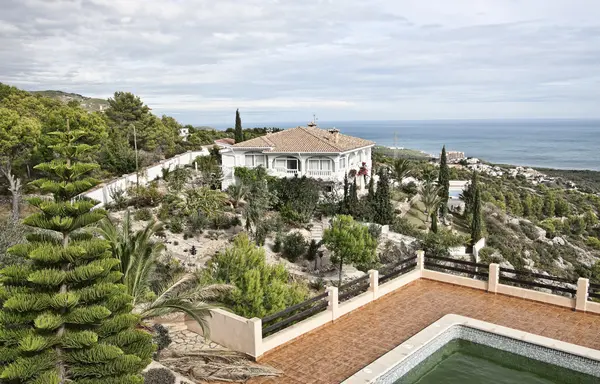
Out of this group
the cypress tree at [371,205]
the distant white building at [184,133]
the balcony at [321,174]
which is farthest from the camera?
the distant white building at [184,133]

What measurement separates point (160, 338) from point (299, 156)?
24.6 m

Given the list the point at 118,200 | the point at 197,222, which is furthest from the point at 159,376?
the point at 118,200

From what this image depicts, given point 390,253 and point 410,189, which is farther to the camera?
point 410,189

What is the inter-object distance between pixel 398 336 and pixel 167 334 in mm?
6201

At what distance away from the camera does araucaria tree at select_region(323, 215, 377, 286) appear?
21312 mm

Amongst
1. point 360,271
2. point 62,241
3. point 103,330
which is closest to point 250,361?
point 103,330

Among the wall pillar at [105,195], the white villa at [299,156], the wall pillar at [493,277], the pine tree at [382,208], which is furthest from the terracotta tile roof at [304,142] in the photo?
the wall pillar at [493,277]

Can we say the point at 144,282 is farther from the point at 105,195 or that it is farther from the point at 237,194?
the point at 237,194

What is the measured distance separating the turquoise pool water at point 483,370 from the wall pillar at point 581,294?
3.39 m

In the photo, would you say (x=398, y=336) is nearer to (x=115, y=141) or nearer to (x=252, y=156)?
(x=252, y=156)

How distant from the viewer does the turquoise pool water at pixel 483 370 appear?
11344 millimetres

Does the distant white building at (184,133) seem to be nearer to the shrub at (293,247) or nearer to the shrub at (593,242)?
the shrub at (293,247)

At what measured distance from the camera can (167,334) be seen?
12.6 meters

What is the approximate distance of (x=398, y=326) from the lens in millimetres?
13367
